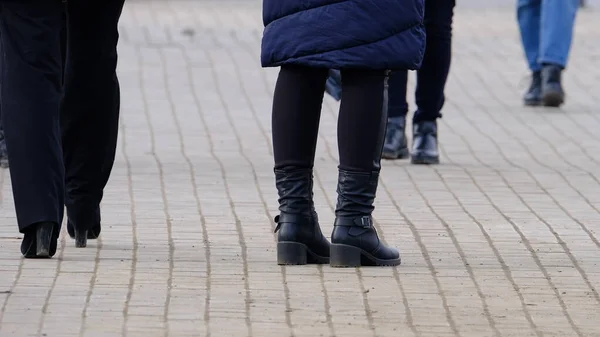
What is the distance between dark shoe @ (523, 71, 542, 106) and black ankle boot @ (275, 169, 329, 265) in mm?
5286

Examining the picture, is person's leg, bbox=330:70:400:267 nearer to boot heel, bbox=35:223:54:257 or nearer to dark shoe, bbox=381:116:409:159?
boot heel, bbox=35:223:54:257

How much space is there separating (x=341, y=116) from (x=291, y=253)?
0.46m

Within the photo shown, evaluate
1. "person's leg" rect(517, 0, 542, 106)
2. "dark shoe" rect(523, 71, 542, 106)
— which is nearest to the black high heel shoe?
"dark shoe" rect(523, 71, 542, 106)

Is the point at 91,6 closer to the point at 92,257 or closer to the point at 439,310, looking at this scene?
the point at 92,257

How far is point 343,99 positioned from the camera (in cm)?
533

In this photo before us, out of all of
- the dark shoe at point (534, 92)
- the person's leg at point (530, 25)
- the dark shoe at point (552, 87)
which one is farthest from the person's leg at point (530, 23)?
the dark shoe at point (552, 87)

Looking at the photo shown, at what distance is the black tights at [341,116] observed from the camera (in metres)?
5.27

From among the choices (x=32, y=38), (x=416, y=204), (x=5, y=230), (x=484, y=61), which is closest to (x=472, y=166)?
(x=416, y=204)

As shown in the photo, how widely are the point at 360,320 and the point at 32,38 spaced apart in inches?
55.2

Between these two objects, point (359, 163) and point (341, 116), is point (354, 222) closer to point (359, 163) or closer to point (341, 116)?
point (359, 163)

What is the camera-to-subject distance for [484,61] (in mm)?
12719

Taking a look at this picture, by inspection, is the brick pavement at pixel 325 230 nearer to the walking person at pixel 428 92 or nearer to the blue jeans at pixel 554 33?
the walking person at pixel 428 92

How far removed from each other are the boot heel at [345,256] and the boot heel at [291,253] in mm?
97

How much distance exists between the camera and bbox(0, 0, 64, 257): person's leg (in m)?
5.17
